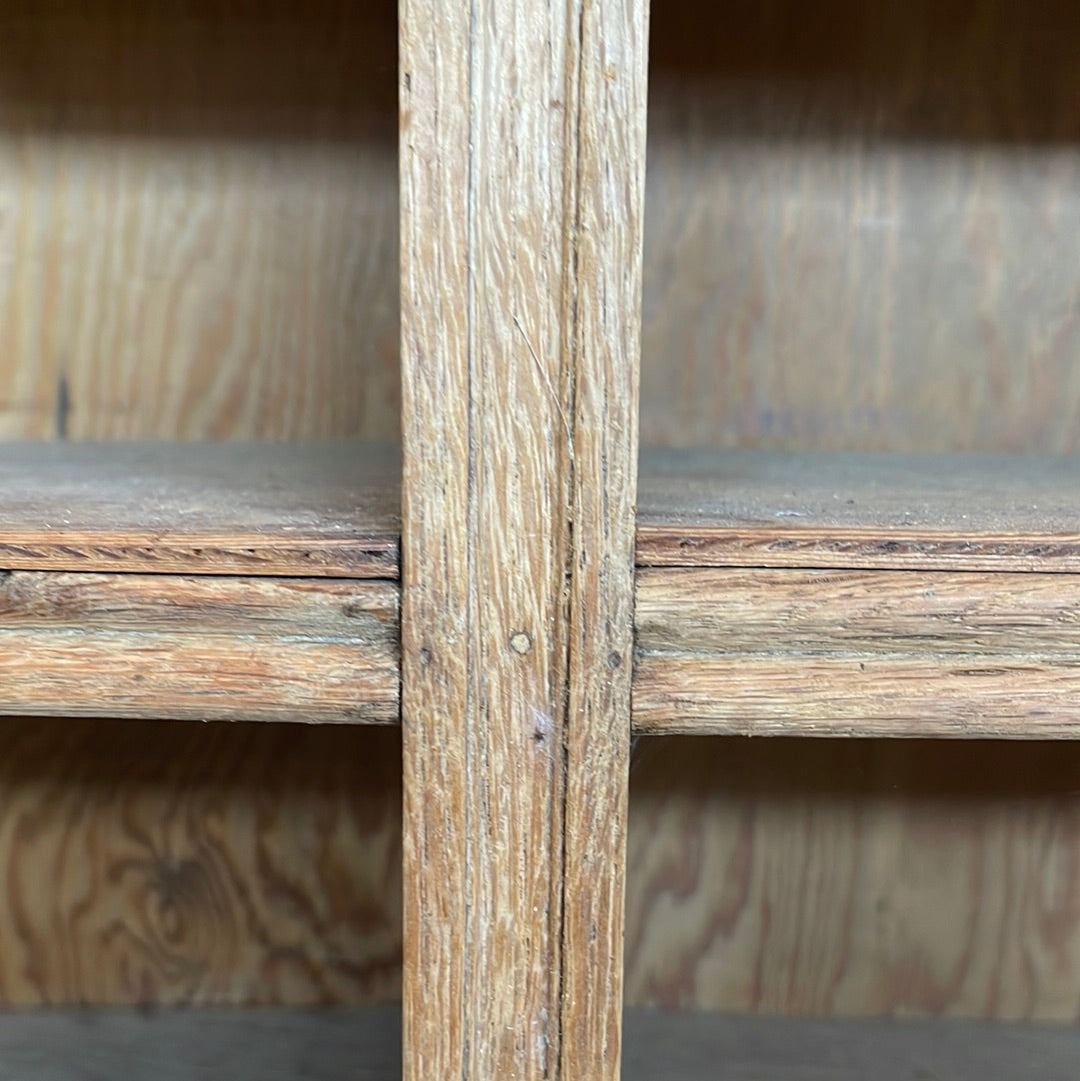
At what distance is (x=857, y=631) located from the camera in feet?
1.58

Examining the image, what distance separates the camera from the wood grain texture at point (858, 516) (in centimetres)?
48

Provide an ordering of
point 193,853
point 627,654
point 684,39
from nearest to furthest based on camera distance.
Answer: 1. point 627,654
2. point 684,39
3. point 193,853

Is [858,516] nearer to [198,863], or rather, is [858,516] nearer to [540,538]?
[540,538]

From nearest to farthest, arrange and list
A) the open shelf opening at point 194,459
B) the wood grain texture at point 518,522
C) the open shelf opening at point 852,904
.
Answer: the wood grain texture at point 518,522 < the open shelf opening at point 194,459 < the open shelf opening at point 852,904

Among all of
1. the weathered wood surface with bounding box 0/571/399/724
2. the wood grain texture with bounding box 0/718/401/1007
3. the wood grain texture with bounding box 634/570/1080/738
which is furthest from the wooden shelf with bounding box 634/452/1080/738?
the wood grain texture with bounding box 0/718/401/1007

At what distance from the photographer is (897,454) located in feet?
2.70

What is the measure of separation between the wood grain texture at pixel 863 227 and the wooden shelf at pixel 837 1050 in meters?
0.46

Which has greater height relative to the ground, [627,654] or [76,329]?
[76,329]

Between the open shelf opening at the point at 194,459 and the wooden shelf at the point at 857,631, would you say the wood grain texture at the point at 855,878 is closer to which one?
the open shelf opening at the point at 194,459

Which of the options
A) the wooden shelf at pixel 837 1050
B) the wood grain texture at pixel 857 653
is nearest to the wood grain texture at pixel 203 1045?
the wooden shelf at pixel 837 1050

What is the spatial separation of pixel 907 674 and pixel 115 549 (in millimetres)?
326

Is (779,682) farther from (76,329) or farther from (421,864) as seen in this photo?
(76,329)

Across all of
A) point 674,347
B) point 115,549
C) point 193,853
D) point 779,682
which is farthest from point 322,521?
point 193,853

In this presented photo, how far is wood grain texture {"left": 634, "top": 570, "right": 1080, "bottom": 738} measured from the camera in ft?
1.58
